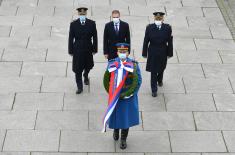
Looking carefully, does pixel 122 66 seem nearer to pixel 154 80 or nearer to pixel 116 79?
pixel 116 79

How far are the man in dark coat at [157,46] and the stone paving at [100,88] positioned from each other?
64cm

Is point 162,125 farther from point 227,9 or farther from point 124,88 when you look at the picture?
point 227,9

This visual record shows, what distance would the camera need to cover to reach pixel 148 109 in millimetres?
10484

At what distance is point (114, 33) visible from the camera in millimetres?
10508

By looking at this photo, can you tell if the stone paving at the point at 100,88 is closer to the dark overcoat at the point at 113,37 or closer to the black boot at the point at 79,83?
the black boot at the point at 79,83

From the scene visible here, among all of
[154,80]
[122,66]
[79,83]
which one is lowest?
[79,83]

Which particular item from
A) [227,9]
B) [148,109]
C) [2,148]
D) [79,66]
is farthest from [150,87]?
[227,9]

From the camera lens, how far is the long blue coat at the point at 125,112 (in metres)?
8.79

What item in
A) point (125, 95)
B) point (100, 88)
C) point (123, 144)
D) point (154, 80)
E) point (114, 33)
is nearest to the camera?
point (125, 95)

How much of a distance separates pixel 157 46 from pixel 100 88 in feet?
5.34

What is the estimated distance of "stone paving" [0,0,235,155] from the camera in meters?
9.57

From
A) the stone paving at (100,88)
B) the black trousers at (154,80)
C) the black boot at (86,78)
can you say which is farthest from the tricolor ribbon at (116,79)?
the black boot at (86,78)

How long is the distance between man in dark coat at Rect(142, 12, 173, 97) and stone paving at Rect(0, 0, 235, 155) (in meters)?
0.64

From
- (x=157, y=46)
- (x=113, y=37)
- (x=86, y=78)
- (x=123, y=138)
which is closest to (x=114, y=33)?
(x=113, y=37)
